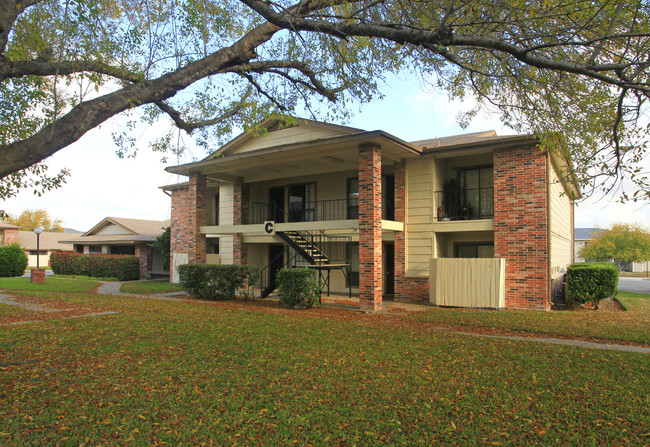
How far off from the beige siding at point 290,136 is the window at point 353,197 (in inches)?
101

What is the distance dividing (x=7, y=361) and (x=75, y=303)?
311 inches

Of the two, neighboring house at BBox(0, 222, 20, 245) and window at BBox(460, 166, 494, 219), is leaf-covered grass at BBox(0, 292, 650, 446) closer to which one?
window at BBox(460, 166, 494, 219)

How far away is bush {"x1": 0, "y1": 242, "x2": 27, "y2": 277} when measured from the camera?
90.8ft

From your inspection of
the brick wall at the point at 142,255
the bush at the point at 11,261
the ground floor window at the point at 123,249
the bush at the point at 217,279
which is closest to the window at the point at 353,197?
the bush at the point at 217,279

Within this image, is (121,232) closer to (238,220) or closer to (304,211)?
(238,220)

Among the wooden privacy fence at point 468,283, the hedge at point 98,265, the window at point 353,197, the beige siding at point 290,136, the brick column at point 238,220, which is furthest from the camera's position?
the hedge at point 98,265

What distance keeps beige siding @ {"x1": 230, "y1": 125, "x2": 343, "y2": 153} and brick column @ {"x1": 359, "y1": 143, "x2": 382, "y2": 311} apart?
8.89 feet

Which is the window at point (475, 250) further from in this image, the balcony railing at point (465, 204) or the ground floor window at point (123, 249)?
the ground floor window at point (123, 249)

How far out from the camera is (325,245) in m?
17.8

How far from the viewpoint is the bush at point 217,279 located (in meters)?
Answer: 14.7

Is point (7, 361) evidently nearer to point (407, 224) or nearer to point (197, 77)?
point (197, 77)

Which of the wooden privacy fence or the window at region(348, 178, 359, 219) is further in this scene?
the window at region(348, 178, 359, 219)

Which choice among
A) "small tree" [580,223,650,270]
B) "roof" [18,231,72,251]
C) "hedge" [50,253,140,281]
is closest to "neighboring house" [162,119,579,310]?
"hedge" [50,253,140,281]

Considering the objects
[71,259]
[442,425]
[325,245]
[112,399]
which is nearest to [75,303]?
[325,245]
